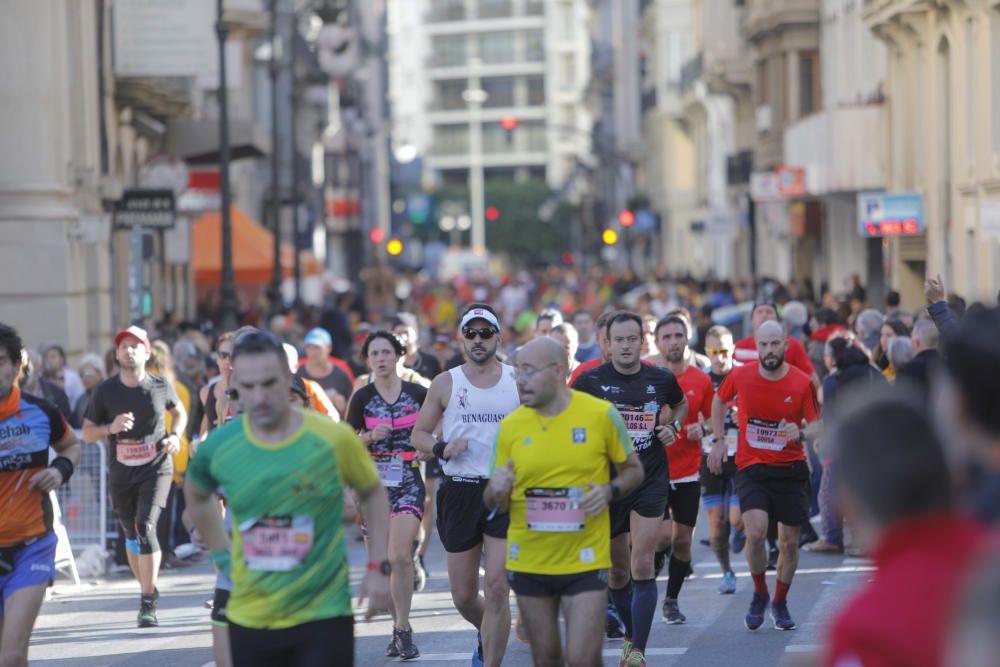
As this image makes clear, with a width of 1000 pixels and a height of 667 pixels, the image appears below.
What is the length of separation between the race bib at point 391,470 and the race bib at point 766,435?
6.81 feet

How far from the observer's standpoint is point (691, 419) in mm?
12516

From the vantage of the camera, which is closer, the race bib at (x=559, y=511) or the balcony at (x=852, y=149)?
the race bib at (x=559, y=511)

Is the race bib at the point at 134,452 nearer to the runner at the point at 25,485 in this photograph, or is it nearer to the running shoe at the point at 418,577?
the running shoe at the point at 418,577

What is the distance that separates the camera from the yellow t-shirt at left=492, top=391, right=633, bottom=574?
8016 mm

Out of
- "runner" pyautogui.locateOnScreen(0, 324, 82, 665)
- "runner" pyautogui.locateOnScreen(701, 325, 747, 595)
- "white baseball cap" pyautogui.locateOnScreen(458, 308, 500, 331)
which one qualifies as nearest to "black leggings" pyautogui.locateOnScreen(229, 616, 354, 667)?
"runner" pyautogui.locateOnScreen(0, 324, 82, 665)

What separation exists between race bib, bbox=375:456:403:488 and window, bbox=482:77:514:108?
571 ft

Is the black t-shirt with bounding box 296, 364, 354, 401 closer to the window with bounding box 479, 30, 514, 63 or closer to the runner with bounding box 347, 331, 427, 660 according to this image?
the runner with bounding box 347, 331, 427, 660

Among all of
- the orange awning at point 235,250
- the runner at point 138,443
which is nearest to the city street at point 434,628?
the runner at point 138,443

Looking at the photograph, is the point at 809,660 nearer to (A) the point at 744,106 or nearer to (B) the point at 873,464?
(B) the point at 873,464

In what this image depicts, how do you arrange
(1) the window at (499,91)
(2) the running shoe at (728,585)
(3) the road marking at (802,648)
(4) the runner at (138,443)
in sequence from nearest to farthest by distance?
(3) the road marking at (802,648), (4) the runner at (138,443), (2) the running shoe at (728,585), (1) the window at (499,91)

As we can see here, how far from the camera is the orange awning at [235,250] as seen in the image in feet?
115

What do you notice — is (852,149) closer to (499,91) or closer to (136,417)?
(136,417)

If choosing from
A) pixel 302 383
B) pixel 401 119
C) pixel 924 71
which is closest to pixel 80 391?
pixel 302 383

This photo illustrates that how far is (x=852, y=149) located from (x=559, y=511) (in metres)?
26.5
